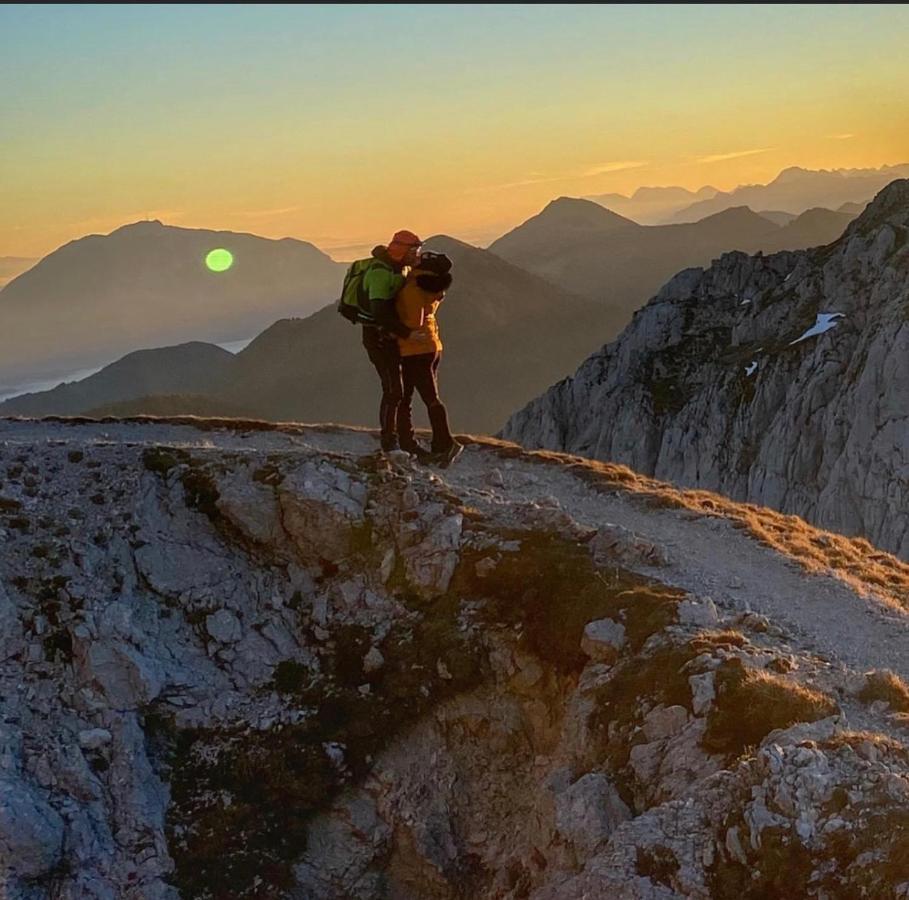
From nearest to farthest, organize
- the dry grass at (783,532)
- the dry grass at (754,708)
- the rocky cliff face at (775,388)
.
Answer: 1. the dry grass at (754,708)
2. the dry grass at (783,532)
3. the rocky cliff face at (775,388)

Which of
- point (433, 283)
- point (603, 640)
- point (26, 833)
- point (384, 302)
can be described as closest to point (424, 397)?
point (384, 302)

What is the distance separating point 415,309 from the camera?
19.2m

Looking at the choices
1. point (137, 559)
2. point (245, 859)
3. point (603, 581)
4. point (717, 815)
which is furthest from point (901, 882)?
point (137, 559)

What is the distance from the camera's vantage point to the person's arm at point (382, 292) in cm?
1873

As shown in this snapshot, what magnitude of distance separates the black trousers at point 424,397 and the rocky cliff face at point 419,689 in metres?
1.07

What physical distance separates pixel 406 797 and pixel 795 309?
7738 cm

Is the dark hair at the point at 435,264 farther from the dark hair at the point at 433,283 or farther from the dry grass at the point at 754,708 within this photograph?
the dry grass at the point at 754,708

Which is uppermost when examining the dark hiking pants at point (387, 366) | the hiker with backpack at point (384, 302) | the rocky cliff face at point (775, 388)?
the hiker with backpack at point (384, 302)

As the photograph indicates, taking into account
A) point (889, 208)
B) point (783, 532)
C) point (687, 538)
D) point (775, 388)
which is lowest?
point (775, 388)

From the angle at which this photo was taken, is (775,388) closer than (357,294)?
No

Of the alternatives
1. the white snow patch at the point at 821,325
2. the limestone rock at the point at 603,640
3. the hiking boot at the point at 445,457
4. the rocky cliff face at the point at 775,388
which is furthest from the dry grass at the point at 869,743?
the white snow patch at the point at 821,325

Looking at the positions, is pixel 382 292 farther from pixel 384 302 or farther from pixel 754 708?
pixel 754 708

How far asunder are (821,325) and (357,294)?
222 feet

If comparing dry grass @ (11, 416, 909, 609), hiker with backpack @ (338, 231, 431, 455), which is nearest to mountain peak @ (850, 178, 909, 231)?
dry grass @ (11, 416, 909, 609)
